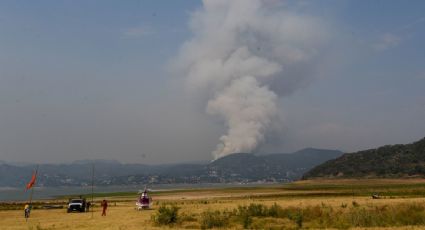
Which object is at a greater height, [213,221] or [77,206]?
[77,206]

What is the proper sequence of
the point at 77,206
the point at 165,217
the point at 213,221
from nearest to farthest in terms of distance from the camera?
the point at 213,221, the point at 165,217, the point at 77,206

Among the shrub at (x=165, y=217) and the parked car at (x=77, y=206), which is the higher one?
the parked car at (x=77, y=206)

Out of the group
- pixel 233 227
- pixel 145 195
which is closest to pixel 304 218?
pixel 233 227

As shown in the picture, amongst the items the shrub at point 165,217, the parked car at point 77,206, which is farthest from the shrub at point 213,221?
the parked car at point 77,206

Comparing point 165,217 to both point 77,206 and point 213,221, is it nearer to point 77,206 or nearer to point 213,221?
point 213,221

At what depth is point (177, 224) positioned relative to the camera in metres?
42.4

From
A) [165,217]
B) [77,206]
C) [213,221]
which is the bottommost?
[213,221]

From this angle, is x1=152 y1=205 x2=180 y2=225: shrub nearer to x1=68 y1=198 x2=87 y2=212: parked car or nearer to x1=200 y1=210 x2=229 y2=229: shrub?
x1=200 y1=210 x2=229 y2=229: shrub

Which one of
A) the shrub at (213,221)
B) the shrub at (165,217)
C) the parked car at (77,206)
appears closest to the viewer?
the shrub at (213,221)

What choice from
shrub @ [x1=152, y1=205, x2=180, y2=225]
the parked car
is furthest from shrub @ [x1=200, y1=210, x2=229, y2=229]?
the parked car

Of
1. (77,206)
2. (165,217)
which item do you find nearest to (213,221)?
(165,217)

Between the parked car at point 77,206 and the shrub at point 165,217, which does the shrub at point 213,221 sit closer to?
the shrub at point 165,217

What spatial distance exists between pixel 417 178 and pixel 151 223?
572 feet

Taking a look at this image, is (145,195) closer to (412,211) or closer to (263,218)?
(263,218)
